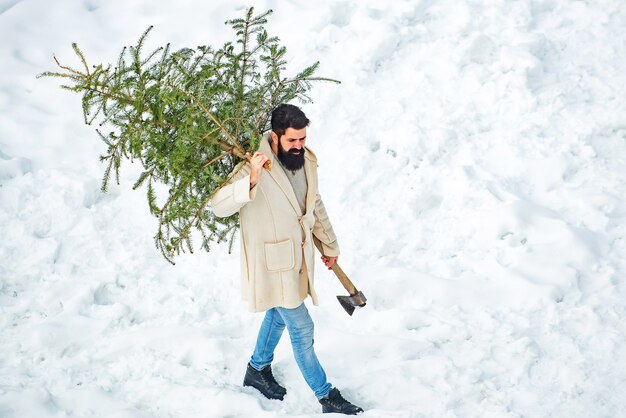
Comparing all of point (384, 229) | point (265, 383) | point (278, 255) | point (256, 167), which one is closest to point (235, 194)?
point (256, 167)

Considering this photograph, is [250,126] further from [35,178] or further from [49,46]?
[49,46]

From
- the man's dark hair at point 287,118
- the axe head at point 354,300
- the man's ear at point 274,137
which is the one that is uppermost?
the man's dark hair at point 287,118

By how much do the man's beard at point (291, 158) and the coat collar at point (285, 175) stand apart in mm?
34

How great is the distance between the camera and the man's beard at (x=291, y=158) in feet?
11.6

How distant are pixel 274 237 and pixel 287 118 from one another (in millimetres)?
696

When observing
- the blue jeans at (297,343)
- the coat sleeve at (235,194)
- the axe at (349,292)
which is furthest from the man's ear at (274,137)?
the blue jeans at (297,343)

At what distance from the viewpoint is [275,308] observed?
12.7 feet

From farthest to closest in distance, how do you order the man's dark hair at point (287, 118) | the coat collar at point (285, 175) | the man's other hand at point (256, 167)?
1. the coat collar at point (285, 175)
2. the man's dark hair at point (287, 118)
3. the man's other hand at point (256, 167)

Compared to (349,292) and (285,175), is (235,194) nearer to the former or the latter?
(285,175)

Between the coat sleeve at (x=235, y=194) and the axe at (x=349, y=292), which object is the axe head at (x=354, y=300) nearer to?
the axe at (x=349, y=292)

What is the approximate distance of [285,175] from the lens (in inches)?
141

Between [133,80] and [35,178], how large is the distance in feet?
11.3

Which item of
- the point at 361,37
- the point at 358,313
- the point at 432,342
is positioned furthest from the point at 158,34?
the point at 432,342

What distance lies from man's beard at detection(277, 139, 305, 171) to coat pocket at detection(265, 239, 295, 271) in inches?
17.1
